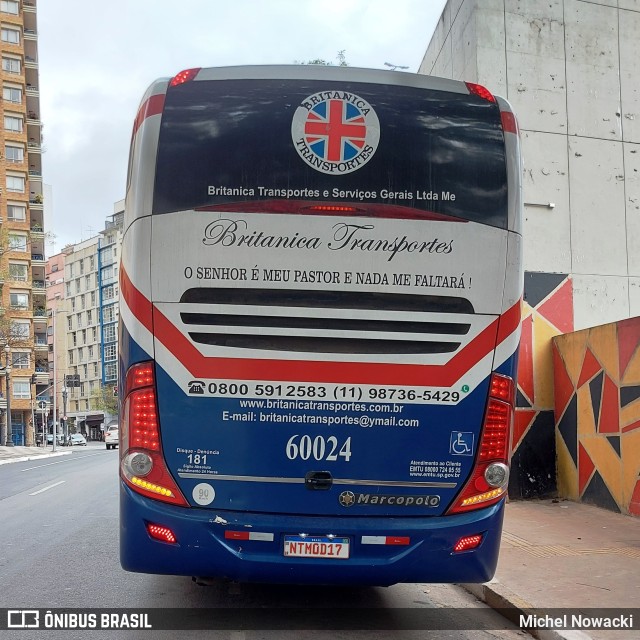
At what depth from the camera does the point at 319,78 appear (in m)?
5.21

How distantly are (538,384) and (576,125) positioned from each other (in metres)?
4.64

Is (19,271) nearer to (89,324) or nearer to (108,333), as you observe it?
(108,333)

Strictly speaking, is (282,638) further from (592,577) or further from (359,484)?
(592,577)

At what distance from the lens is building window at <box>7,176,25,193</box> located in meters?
66.9

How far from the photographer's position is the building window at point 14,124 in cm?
6688

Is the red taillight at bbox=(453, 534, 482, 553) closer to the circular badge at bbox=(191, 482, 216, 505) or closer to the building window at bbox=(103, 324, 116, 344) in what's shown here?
the circular badge at bbox=(191, 482, 216, 505)

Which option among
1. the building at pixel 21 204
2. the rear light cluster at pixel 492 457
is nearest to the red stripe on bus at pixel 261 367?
the rear light cluster at pixel 492 457

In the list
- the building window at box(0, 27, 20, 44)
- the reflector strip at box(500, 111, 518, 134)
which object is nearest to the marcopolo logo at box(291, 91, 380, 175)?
the reflector strip at box(500, 111, 518, 134)

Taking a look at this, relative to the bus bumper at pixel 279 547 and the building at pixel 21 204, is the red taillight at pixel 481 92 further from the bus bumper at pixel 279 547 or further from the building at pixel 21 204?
the building at pixel 21 204

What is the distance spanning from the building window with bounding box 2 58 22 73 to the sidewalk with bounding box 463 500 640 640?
68.5m

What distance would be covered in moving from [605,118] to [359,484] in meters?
10.7

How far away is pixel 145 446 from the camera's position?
4.87 m

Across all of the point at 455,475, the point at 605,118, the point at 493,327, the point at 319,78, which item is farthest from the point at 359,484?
the point at 605,118

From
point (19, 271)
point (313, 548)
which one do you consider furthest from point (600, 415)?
point (19, 271)
